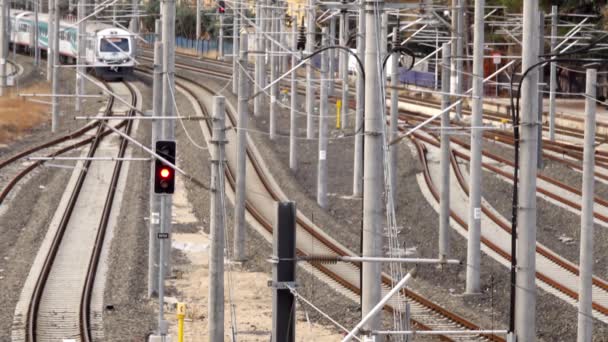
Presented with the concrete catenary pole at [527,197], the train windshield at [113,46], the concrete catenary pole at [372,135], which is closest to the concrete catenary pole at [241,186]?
the concrete catenary pole at [527,197]

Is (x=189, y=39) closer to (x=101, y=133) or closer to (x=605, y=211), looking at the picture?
(x=101, y=133)

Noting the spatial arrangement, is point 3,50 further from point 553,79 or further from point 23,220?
point 23,220

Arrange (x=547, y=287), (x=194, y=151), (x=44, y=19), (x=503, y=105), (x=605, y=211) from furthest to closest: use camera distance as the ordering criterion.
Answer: (x=44, y=19)
(x=503, y=105)
(x=194, y=151)
(x=605, y=211)
(x=547, y=287)

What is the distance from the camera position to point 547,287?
25406mm

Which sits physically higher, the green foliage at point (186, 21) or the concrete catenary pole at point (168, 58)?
the green foliage at point (186, 21)

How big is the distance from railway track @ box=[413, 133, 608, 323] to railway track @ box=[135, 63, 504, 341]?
2818 millimetres

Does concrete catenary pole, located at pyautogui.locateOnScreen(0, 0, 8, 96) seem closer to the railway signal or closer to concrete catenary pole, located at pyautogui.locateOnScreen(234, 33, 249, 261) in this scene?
concrete catenary pole, located at pyautogui.locateOnScreen(234, 33, 249, 261)

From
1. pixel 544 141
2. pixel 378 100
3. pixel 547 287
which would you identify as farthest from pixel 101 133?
pixel 378 100

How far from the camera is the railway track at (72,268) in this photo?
72.3 feet

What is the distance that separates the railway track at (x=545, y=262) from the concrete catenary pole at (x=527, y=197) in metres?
8.61

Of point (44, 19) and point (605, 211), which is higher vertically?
point (44, 19)

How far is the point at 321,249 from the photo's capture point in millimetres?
28922

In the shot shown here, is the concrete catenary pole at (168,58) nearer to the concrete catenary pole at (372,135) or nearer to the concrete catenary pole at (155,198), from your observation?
the concrete catenary pole at (155,198)

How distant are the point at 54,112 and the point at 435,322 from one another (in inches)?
1079
